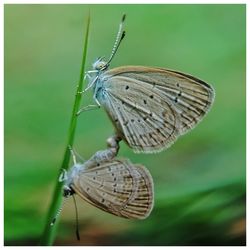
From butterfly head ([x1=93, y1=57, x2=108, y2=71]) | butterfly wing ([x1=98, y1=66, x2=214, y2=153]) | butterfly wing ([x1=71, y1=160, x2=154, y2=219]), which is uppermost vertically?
butterfly head ([x1=93, y1=57, x2=108, y2=71])

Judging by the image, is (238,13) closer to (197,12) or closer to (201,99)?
(197,12)

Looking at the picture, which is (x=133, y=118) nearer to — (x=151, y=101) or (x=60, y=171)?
(x=151, y=101)

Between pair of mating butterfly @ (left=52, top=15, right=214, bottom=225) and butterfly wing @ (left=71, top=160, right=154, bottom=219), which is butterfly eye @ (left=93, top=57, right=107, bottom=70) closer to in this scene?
pair of mating butterfly @ (left=52, top=15, right=214, bottom=225)

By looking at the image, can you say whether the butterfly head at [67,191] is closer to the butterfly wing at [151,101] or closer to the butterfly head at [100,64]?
the butterfly wing at [151,101]

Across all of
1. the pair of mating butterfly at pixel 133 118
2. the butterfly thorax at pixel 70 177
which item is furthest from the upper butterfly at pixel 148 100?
the butterfly thorax at pixel 70 177

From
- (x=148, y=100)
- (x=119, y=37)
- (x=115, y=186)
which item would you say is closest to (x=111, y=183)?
(x=115, y=186)

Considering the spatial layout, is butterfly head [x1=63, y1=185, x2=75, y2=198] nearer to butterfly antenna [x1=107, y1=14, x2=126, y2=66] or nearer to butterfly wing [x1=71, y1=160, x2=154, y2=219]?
butterfly wing [x1=71, y1=160, x2=154, y2=219]

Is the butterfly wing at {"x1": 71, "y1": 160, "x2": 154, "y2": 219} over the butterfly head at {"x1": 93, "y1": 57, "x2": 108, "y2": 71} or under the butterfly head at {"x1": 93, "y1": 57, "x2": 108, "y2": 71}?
under

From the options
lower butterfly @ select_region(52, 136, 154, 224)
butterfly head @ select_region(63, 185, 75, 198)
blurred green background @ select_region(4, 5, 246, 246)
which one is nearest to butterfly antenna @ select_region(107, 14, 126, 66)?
blurred green background @ select_region(4, 5, 246, 246)
